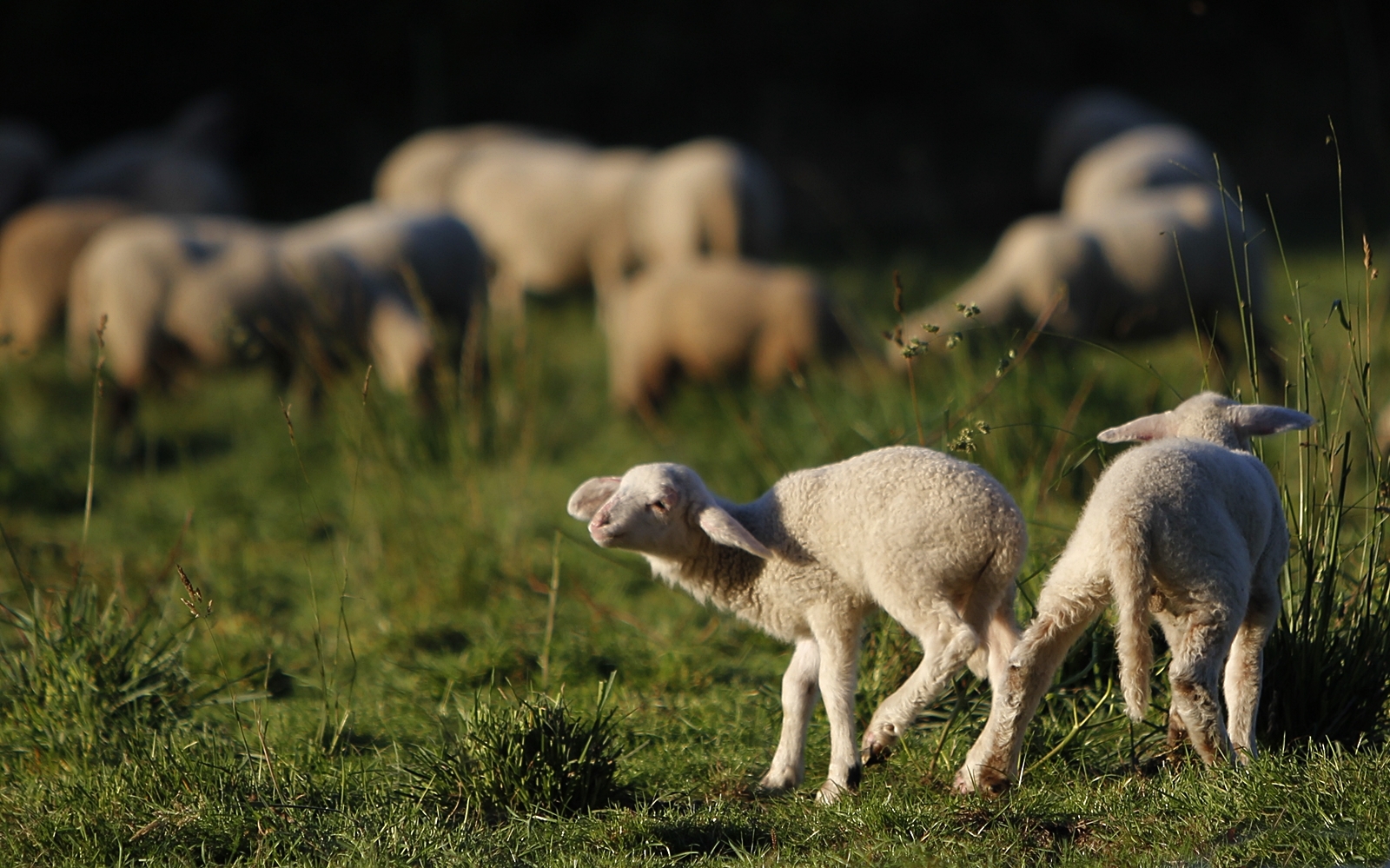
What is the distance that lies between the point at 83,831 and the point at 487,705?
873 millimetres

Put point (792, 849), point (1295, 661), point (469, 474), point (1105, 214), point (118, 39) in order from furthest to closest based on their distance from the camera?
point (118, 39), point (1105, 214), point (469, 474), point (1295, 661), point (792, 849)

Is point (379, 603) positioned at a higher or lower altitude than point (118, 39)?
lower

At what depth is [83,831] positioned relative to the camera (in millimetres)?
2873

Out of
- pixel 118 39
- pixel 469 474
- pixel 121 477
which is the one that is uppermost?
pixel 118 39

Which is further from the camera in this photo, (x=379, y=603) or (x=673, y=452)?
(x=673, y=452)

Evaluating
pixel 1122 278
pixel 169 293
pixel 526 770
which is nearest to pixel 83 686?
pixel 526 770

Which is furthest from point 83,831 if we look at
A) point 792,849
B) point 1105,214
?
point 1105,214

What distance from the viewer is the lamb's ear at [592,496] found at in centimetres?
325

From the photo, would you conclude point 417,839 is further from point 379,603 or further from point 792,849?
point 379,603

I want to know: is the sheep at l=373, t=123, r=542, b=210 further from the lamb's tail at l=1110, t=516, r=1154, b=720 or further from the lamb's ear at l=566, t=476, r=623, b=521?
the lamb's tail at l=1110, t=516, r=1154, b=720

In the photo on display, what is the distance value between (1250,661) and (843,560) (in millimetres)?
Answer: 871

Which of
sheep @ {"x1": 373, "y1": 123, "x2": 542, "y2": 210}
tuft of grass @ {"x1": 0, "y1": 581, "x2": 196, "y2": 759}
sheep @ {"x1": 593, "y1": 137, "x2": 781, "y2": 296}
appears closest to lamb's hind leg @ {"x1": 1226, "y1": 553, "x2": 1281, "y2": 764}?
tuft of grass @ {"x1": 0, "y1": 581, "x2": 196, "y2": 759}

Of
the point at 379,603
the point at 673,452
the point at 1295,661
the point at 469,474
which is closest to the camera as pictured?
the point at 1295,661

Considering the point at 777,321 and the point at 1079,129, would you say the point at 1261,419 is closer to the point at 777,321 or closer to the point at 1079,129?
the point at 777,321
